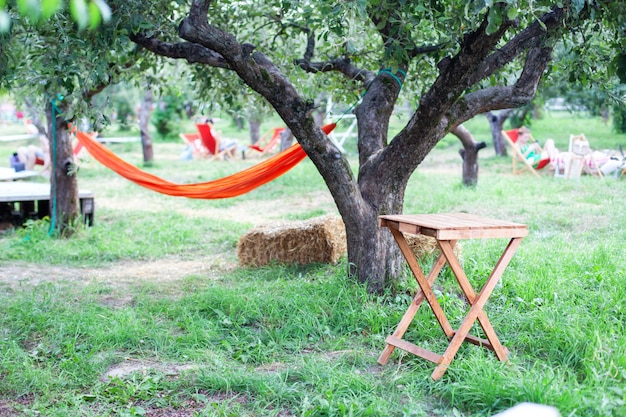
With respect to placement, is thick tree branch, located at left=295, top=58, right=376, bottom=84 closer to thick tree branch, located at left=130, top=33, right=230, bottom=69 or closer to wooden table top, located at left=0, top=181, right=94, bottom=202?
thick tree branch, located at left=130, top=33, right=230, bottom=69

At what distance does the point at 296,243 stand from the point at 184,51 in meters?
1.77

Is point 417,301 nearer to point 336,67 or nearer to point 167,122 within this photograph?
point 336,67

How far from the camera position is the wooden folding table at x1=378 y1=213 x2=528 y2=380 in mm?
2988

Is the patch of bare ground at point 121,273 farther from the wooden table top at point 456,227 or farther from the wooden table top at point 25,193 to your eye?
the wooden table top at point 456,227

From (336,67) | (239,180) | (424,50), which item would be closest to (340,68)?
(336,67)

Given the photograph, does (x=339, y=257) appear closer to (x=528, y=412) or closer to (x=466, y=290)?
(x=466, y=290)

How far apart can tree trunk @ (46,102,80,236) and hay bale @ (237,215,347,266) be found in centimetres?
241

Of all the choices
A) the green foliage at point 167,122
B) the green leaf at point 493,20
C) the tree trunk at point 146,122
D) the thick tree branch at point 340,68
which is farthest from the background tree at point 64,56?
the green foliage at point 167,122

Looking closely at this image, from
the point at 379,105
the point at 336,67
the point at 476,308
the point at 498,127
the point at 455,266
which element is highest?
the point at 336,67

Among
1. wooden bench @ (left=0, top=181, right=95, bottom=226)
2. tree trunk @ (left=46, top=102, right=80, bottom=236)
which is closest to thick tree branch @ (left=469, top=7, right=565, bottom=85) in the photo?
tree trunk @ (left=46, top=102, right=80, bottom=236)

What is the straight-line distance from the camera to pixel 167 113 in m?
22.3

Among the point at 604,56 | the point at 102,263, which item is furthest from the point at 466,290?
the point at 102,263

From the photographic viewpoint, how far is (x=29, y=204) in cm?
792

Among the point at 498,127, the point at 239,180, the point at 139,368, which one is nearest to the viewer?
the point at 139,368
